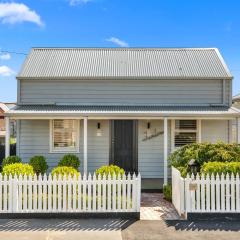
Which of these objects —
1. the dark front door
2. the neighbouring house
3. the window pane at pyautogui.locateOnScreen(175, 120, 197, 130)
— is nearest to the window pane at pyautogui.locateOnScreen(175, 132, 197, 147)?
the neighbouring house

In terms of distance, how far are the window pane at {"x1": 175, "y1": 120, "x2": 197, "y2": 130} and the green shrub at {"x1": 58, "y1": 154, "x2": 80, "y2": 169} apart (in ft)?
13.6

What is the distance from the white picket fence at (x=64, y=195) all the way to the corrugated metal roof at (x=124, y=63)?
643 centimetres

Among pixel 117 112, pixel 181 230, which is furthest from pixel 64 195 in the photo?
pixel 117 112

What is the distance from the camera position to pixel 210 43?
18.4 metres

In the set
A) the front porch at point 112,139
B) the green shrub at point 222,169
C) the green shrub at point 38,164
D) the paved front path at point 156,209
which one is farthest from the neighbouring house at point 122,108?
the green shrub at point 222,169

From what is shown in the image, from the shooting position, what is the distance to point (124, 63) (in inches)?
622

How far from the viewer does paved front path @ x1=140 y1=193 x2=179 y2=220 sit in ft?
30.8

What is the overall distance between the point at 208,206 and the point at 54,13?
39.1 feet

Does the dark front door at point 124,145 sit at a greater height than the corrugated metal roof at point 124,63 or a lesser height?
lesser

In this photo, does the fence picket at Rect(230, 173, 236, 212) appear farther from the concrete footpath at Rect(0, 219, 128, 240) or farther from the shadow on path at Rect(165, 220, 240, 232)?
the concrete footpath at Rect(0, 219, 128, 240)

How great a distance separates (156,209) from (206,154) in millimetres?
2364

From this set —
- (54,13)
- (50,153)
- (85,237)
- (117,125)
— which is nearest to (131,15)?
(54,13)

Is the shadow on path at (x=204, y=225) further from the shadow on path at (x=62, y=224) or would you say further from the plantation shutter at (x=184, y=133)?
the plantation shutter at (x=184, y=133)

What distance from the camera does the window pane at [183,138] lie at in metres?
14.3
